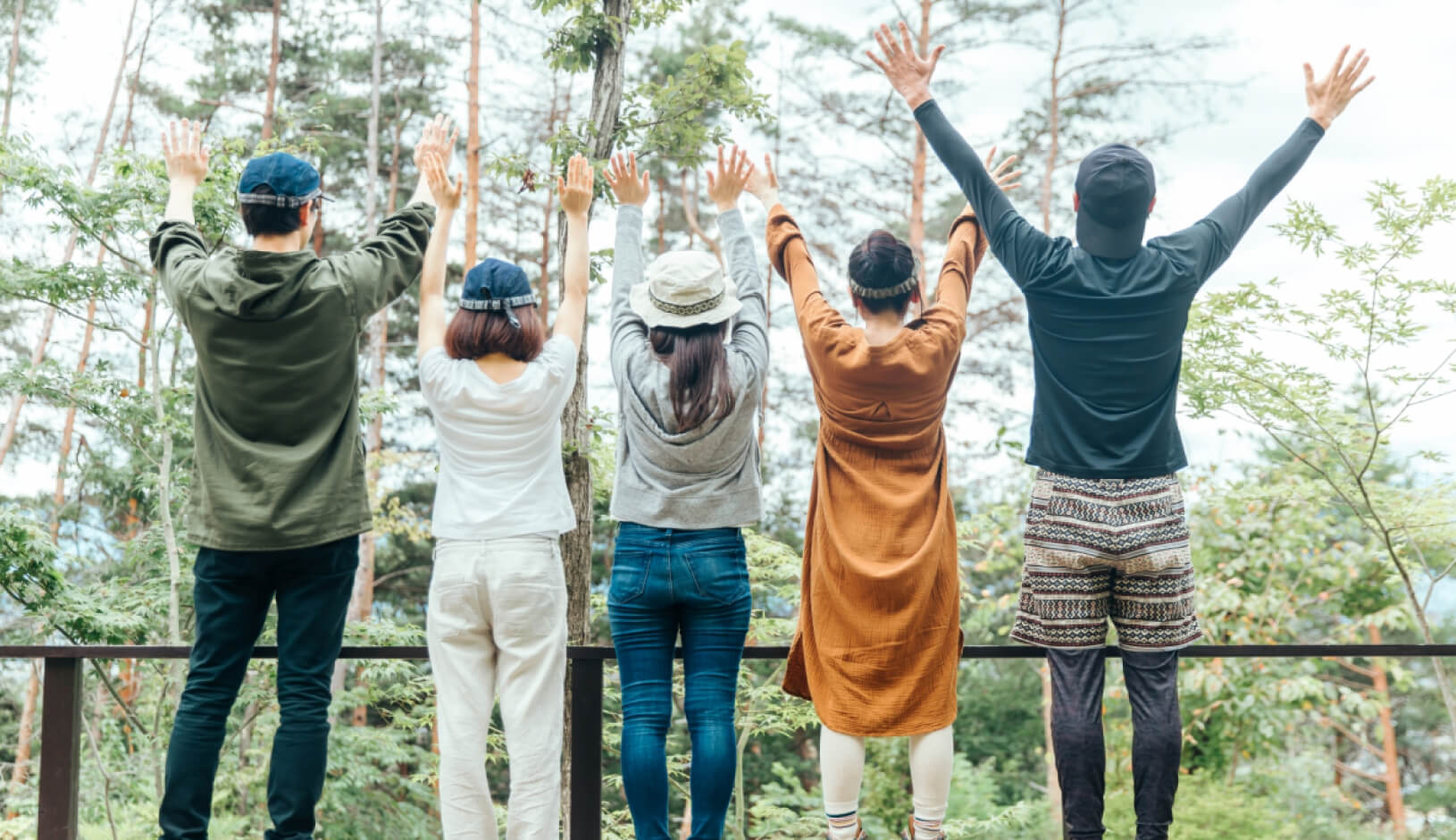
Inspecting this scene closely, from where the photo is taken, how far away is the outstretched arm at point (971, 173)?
235 cm

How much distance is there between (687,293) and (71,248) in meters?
12.4

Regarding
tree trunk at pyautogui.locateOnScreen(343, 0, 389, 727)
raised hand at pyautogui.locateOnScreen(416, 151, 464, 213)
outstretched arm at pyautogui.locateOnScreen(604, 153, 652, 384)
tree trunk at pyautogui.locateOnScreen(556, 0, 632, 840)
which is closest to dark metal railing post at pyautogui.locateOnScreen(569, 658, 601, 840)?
outstretched arm at pyautogui.locateOnScreen(604, 153, 652, 384)

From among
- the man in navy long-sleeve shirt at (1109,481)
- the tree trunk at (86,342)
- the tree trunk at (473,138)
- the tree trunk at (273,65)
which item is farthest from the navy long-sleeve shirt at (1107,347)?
the tree trunk at (86,342)

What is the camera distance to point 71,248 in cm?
1216

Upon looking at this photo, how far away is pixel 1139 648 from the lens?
2.30m

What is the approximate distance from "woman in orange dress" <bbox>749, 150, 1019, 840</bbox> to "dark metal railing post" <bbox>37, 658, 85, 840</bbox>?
190cm

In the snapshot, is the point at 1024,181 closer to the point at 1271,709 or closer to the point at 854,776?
the point at 1271,709

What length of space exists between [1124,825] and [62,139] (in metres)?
12.6

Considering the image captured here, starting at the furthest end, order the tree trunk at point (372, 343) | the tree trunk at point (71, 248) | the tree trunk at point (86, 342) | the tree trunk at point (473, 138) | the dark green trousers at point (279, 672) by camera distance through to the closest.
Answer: the tree trunk at point (86, 342)
the tree trunk at point (71, 248)
the tree trunk at point (473, 138)
the tree trunk at point (372, 343)
the dark green trousers at point (279, 672)

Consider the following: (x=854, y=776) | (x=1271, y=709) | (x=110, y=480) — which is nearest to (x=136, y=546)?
(x=110, y=480)

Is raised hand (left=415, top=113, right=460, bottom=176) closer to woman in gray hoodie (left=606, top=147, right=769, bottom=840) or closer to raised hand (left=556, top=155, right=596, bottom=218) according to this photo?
raised hand (left=556, top=155, right=596, bottom=218)

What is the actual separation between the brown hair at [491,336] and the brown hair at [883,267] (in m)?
0.70

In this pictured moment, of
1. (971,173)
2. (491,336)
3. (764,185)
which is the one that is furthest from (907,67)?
(491,336)

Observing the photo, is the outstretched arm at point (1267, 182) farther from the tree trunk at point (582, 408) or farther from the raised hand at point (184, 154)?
the tree trunk at point (582, 408)
